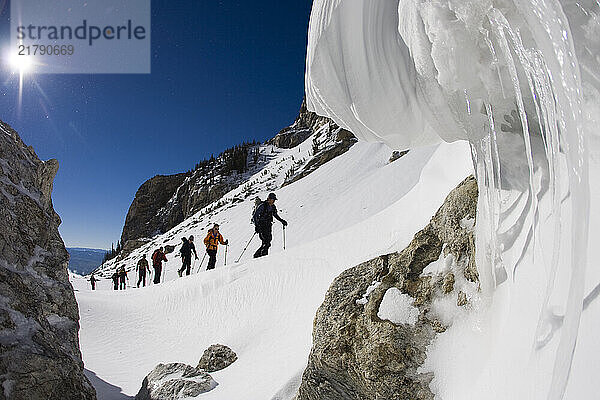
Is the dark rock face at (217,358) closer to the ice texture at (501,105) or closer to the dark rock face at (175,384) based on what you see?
the dark rock face at (175,384)

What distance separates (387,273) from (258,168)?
4332 centimetres

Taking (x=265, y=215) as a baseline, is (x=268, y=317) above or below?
below

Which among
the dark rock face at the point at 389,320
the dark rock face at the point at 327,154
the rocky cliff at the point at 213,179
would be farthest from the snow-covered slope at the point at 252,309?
the rocky cliff at the point at 213,179

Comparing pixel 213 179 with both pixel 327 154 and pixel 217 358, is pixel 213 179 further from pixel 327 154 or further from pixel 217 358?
pixel 217 358

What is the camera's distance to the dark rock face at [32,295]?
2.15 meters

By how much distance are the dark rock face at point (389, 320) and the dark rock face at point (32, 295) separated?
150 centimetres

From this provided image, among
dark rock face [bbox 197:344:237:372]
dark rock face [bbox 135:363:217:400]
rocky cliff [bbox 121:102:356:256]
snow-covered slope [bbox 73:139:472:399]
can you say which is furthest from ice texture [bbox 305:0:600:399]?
rocky cliff [bbox 121:102:356:256]

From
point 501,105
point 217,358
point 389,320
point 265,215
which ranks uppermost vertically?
point 501,105

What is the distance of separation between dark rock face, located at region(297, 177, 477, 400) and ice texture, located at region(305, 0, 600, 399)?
29cm

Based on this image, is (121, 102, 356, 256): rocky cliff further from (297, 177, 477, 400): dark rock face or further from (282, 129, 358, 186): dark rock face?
(297, 177, 477, 400): dark rock face

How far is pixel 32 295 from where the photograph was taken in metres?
2.56

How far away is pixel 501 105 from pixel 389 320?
45.8 inches

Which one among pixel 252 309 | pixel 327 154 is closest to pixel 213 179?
pixel 327 154

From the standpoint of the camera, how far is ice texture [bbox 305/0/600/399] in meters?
1.04
